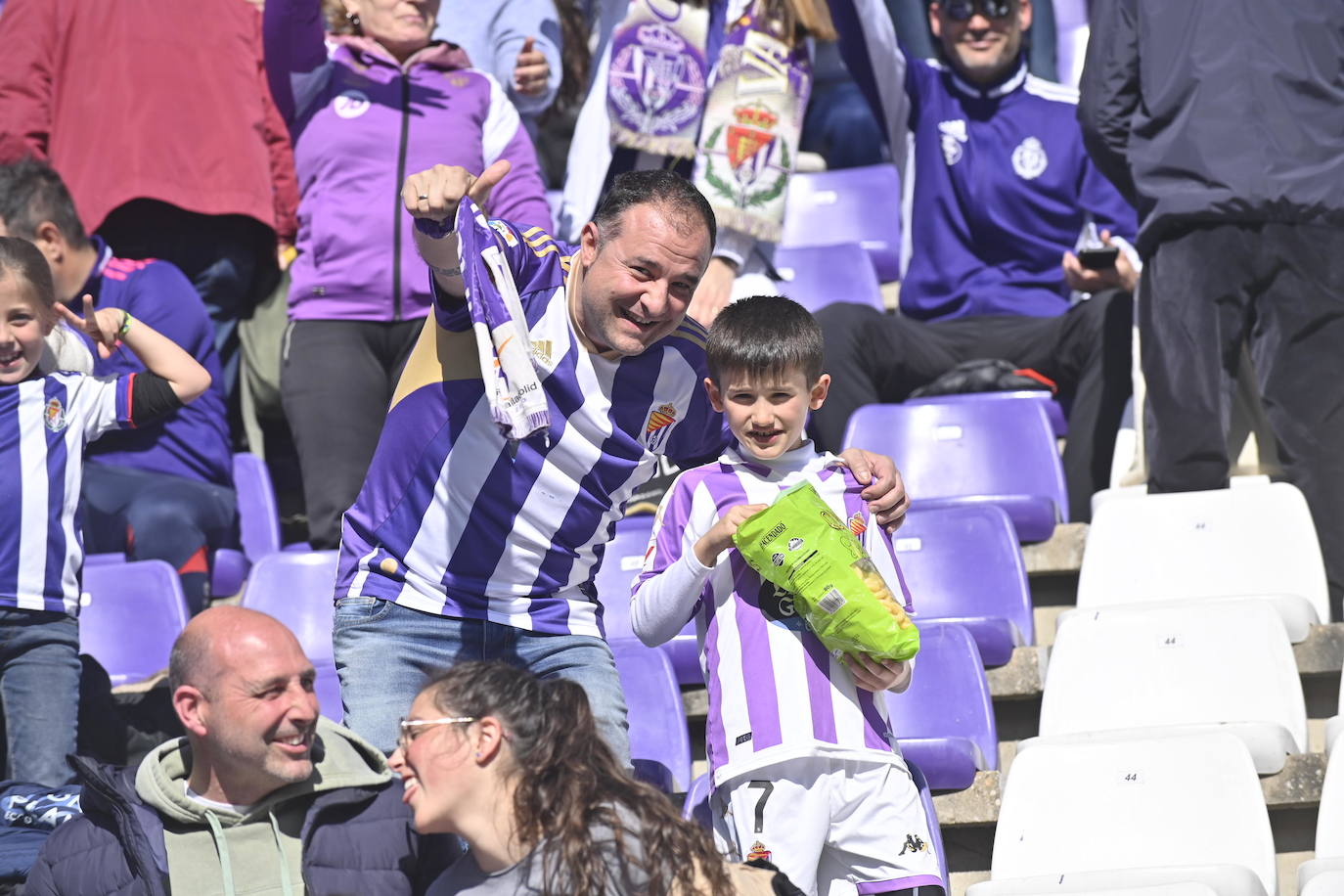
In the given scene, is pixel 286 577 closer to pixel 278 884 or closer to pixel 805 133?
pixel 278 884

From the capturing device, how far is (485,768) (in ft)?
7.75

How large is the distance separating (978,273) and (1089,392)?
29.7 inches

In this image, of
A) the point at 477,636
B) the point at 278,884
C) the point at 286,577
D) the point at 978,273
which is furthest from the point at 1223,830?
the point at 978,273

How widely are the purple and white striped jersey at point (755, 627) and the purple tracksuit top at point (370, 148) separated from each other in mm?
1896

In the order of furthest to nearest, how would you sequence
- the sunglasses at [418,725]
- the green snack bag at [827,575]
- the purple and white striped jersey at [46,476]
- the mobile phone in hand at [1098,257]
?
the mobile phone in hand at [1098,257] → the purple and white striped jersey at [46,476] → the green snack bag at [827,575] → the sunglasses at [418,725]

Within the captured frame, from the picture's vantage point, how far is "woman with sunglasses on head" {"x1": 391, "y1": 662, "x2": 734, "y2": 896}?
7.44ft

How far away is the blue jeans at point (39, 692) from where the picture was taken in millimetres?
3418

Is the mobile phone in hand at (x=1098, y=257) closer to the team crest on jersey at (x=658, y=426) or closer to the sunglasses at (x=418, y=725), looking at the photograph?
the team crest on jersey at (x=658, y=426)

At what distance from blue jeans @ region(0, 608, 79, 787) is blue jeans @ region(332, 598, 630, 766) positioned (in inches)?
29.6

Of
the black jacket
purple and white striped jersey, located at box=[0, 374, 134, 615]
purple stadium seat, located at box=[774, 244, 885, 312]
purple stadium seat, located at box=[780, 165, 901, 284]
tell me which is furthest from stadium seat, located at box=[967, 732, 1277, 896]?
purple stadium seat, located at box=[780, 165, 901, 284]

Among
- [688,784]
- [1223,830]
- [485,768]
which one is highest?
[485,768]

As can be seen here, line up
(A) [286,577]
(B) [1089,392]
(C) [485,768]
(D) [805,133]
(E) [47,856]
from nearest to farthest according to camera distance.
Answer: (C) [485,768], (E) [47,856], (A) [286,577], (B) [1089,392], (D) [805,133]

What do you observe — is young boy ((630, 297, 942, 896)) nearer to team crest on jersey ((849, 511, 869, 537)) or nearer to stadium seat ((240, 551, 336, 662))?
team crest on jersey ((849, 511, 869, 537))

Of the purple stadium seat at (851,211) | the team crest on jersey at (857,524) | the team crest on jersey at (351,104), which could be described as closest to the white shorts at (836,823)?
the team crest on jersey at (857,524)
